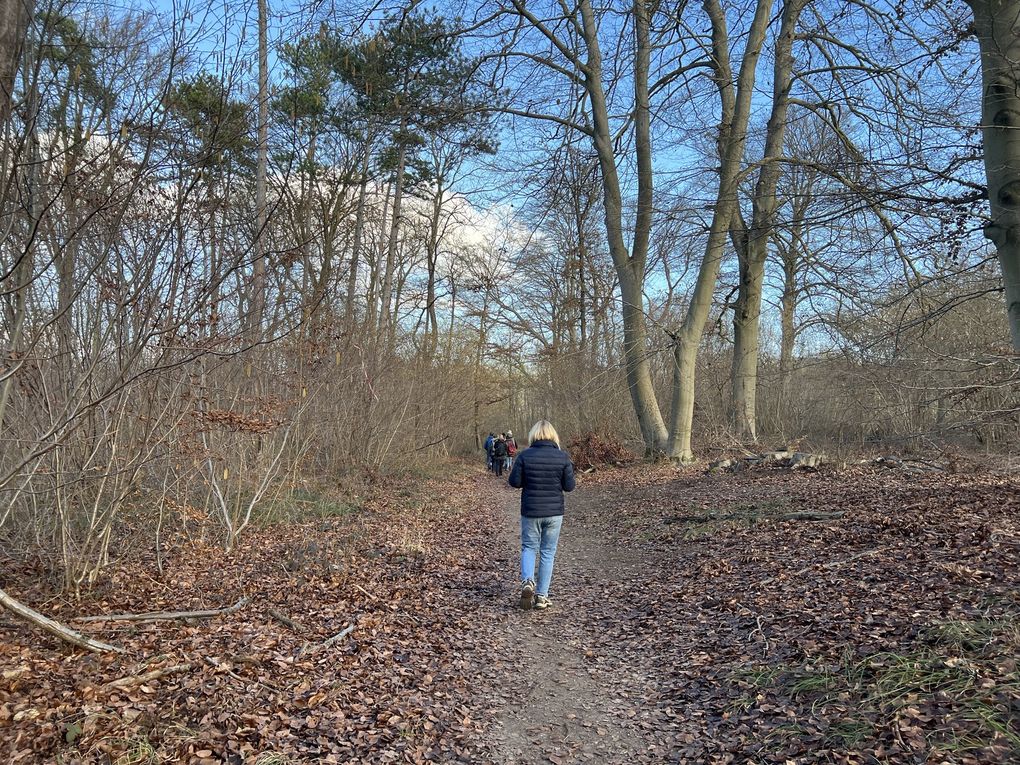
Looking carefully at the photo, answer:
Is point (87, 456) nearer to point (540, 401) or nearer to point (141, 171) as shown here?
point (141, 171)

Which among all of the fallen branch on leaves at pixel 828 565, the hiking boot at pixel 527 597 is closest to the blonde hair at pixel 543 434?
the hiking boot at pixel 527 597

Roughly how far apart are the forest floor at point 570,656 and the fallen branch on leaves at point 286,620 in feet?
0.09

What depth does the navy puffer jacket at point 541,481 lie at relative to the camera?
6.53 m

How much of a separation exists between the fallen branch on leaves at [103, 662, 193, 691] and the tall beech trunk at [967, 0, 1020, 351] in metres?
8.56

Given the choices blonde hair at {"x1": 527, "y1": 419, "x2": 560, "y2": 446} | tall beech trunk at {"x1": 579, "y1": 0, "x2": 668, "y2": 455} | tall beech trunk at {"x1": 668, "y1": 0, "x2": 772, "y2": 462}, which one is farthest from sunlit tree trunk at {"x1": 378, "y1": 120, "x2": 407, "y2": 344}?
blonde hair at {"x1": 527, "y1": 419, "x2": 560, "y2": 446}

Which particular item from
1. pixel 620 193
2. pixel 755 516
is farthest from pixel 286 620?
pixel 620 193

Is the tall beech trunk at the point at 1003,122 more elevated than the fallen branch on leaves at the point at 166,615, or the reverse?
Answer: the tall beech trunk at the point at 1003,122

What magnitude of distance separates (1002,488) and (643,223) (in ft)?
33.7

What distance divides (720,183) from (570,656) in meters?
12.6

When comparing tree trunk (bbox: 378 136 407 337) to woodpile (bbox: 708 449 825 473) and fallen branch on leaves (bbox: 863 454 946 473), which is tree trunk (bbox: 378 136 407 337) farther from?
fallen branch on leaves (bbox: 863 454 946 473)

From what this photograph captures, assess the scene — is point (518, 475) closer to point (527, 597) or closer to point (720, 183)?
point (527, 597)

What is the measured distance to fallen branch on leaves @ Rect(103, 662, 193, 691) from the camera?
400 cm

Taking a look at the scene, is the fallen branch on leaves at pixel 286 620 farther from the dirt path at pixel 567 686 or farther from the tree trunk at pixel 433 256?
the tree trunk at pixel 433 256

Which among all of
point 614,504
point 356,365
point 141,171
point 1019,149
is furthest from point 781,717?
point 356,365
